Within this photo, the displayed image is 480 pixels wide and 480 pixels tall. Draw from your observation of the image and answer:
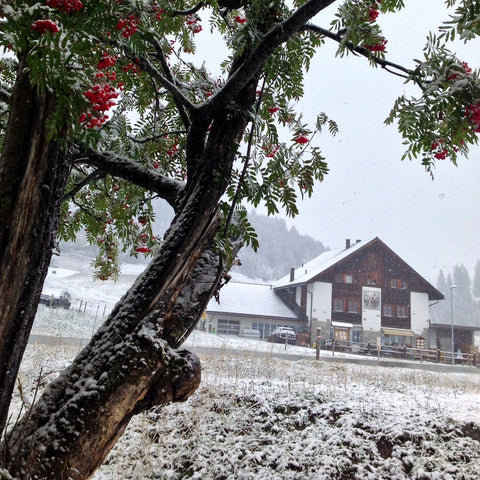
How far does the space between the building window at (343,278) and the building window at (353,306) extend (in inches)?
73.4

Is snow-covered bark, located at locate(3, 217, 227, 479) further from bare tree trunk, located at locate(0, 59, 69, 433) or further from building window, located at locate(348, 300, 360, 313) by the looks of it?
building window, located at locate(348, 300, 360, 313)

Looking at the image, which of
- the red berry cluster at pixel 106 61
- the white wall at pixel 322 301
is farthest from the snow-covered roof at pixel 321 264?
the red berry cluster at pixel 106 61

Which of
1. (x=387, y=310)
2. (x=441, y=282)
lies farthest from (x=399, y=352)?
(x=441, y=282)

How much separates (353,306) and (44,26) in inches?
1323

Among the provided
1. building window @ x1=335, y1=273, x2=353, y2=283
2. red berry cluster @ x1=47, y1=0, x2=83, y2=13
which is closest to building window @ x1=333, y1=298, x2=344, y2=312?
building window @ x1=335, y1=273, x2=353, y2=283

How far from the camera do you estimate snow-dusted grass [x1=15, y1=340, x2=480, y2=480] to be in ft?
16.1

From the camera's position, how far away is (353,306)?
3228 cm

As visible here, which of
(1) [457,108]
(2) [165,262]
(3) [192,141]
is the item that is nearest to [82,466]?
(2) [165,262]

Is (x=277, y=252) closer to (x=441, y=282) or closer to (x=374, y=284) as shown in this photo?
(x=441, y=282)

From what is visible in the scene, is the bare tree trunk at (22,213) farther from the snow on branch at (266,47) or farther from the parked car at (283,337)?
the parked car at (283,337)

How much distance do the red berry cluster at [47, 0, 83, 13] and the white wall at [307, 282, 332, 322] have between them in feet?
104

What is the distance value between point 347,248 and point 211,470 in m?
33.5

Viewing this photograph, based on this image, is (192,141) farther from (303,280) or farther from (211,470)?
(303,280)

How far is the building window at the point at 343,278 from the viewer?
32600mm
